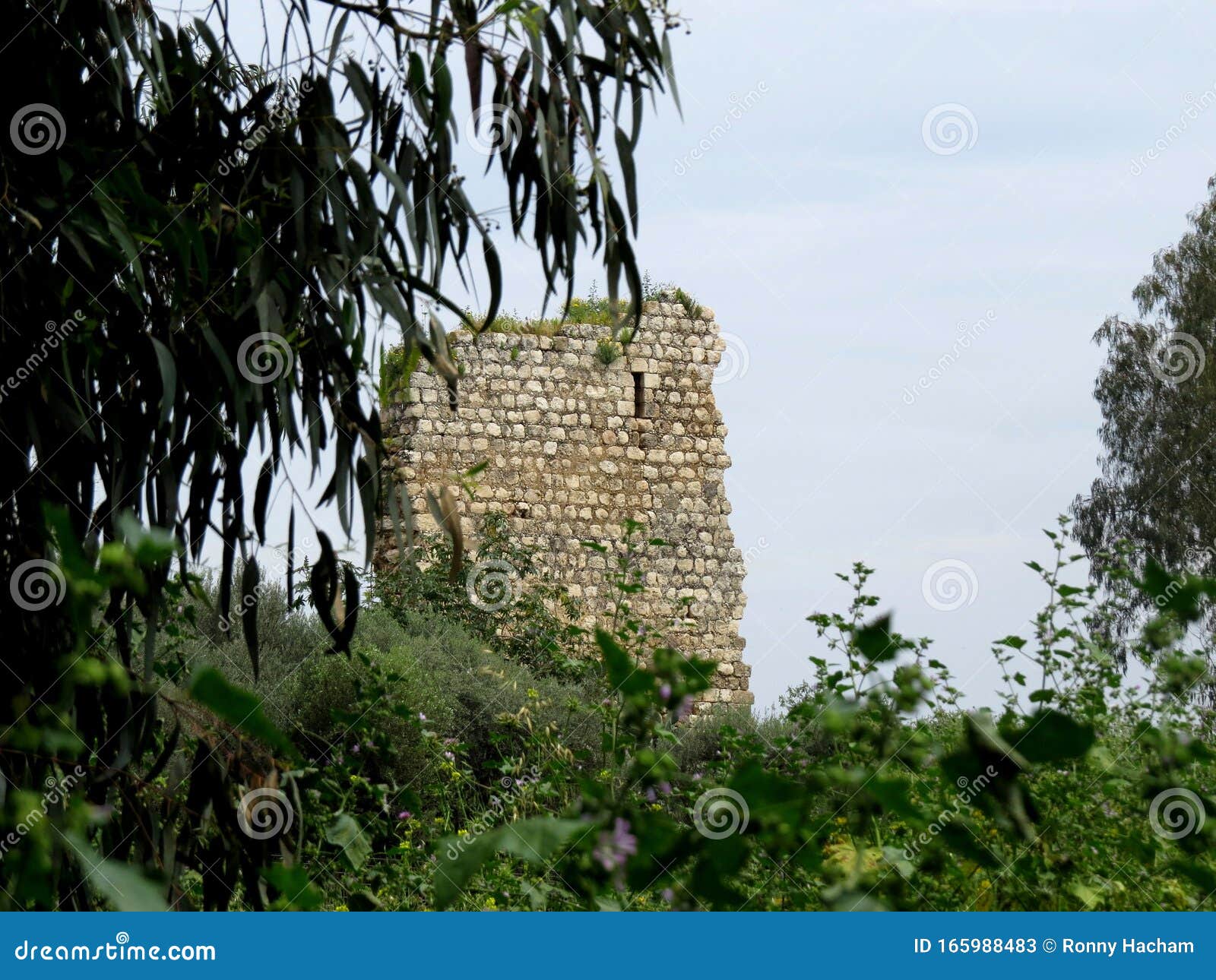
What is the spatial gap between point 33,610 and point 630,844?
5.63ft

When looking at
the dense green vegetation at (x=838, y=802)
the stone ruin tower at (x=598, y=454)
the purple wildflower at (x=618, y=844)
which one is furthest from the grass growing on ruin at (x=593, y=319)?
the purple wildflower at (x=618, y=844)

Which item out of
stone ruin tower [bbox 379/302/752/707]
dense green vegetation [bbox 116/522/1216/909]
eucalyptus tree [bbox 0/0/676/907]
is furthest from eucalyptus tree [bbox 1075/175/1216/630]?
eucalyptus tree [bbox 0/0/676/907]

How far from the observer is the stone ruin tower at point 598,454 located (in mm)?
11570

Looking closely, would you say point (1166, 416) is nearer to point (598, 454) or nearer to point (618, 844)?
point (598, 454)

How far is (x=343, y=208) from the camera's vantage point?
8.20 ft

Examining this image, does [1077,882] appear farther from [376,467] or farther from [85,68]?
[85,68]

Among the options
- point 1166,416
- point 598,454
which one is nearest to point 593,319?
point 598,454

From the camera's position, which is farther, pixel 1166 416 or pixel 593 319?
pixel 1166 416

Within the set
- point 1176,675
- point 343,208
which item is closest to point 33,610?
point 343,208

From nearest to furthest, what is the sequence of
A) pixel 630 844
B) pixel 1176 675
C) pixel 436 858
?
1. pixel 630 844
2. pixel 1176 675
3. pixel 436 858

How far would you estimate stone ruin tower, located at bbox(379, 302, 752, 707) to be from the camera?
1157cm

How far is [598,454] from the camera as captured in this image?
40.1ft

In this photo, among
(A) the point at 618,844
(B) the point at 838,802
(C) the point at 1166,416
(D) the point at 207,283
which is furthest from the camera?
(C) the point at 1166,416

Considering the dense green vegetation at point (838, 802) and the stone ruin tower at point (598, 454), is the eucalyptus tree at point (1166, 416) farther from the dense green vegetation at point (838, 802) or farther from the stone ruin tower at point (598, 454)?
the dense green vegetation at point (838, 802)
